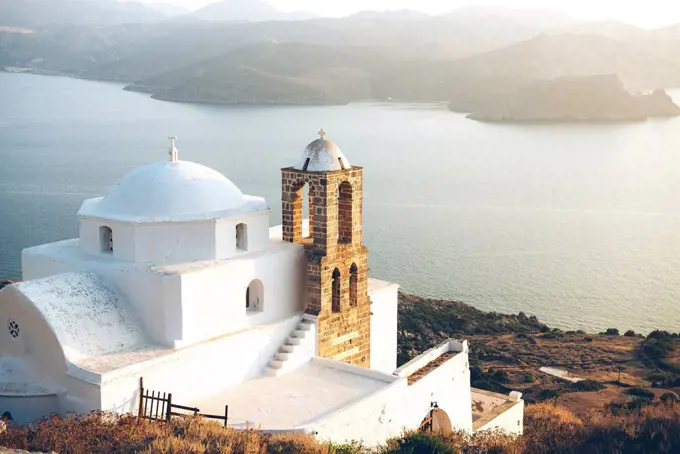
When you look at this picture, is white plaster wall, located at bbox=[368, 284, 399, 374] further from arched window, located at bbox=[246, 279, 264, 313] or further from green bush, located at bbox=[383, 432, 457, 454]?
green bush, located at bbox=[383, 432, 457, 454]

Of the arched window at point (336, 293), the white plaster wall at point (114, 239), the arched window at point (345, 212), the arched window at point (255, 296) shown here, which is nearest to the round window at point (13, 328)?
the white plaster wall at point (114, 239)

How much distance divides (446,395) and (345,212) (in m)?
2.82

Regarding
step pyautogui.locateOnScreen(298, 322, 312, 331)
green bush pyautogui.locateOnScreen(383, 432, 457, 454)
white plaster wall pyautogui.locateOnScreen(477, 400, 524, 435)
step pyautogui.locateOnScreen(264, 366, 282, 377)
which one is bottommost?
white plaster wall pyautogui.locateOnScreen(477, 400, 524, 435)

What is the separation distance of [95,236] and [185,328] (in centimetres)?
180

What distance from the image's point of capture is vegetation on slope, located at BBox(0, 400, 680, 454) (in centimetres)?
704

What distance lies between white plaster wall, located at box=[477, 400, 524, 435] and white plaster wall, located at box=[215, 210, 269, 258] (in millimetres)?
4306

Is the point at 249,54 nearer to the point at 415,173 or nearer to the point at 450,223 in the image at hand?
the point at 415,173

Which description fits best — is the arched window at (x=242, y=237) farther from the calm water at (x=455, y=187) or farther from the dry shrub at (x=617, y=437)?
the calm water at (x=455, y=187)

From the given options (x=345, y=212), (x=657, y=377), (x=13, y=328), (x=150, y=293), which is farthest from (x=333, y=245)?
(x=657, y=377)

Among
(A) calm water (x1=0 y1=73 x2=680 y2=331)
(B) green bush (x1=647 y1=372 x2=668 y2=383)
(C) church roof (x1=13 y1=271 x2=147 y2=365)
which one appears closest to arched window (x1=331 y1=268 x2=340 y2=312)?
(C) church roof (x1=13 y1=271 x2=147 y2=365)

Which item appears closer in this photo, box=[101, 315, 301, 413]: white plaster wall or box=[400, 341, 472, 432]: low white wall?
box=[101, 315, 301, 413]: white plaster wall

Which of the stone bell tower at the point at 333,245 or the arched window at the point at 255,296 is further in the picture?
the stone bell tower at the point at 333,245

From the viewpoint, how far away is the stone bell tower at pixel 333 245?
10.5m

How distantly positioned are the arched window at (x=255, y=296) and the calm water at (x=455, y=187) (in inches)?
701
